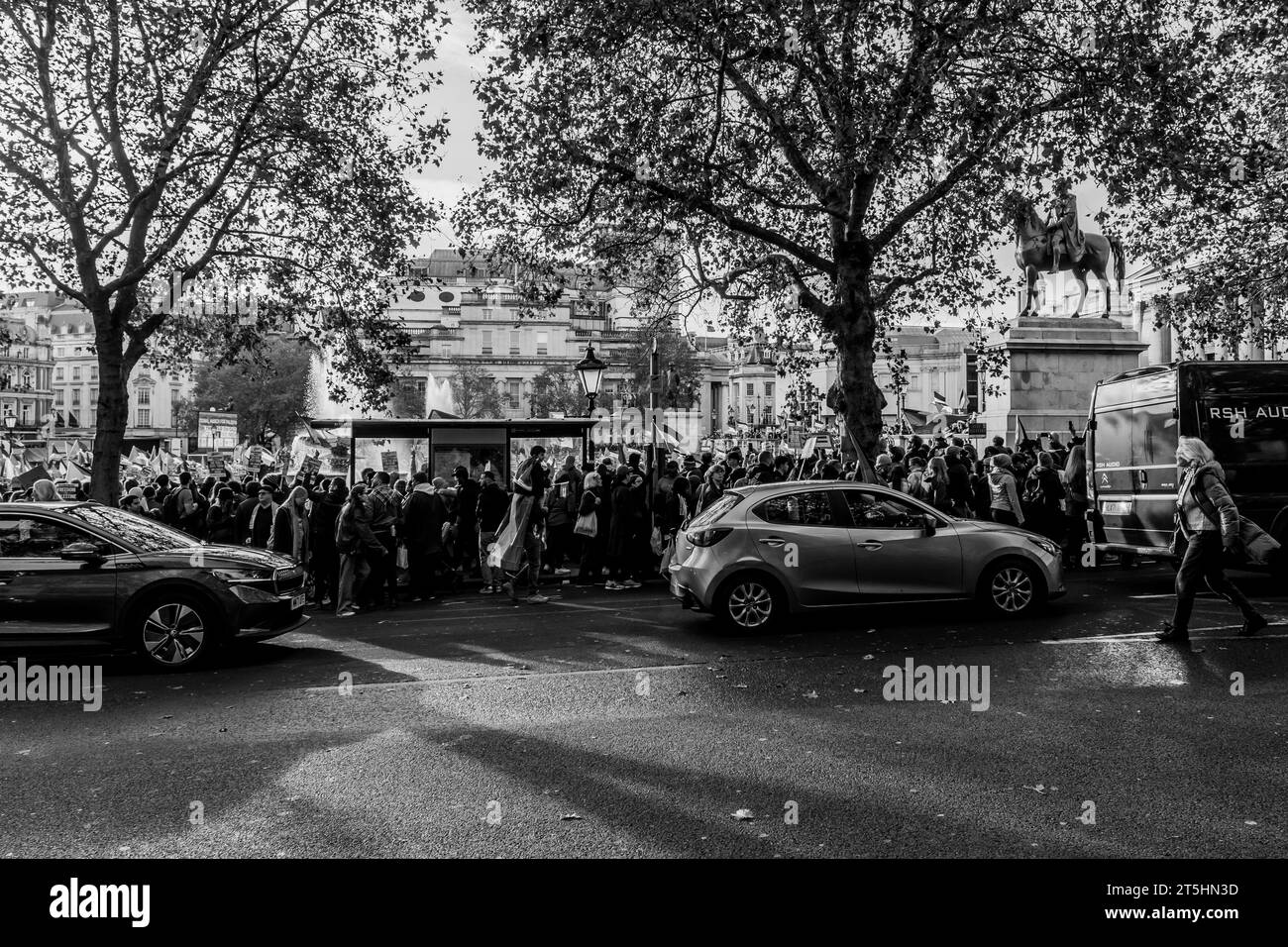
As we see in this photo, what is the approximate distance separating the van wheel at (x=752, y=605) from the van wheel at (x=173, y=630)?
5.05 m

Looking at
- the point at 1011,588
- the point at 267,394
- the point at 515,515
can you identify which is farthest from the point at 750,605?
the point at 267,394

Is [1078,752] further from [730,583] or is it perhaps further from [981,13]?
[981,13]

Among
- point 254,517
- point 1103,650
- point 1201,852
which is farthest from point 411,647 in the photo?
point 1201,852

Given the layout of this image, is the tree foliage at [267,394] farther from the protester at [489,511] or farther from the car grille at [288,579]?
the car grille at [288,579]

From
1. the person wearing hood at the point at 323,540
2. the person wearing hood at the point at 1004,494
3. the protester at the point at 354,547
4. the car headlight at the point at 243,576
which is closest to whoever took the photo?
the car headlight at the point at 243,576

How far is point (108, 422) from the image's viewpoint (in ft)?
56.2

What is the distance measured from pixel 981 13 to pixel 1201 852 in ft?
43.8

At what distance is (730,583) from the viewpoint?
35.6 feet

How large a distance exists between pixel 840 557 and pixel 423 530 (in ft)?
21.7

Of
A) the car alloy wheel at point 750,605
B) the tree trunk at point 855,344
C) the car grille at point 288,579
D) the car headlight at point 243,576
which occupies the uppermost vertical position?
the tree trunk at point 855,344

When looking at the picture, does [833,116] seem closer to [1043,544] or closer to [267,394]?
[1043,544]

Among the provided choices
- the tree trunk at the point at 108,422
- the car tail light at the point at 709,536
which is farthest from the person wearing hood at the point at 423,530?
the tree trunk at the point at 108,422

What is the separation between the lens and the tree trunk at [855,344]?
56.6ft

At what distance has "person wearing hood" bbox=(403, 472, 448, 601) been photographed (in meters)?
14.8
